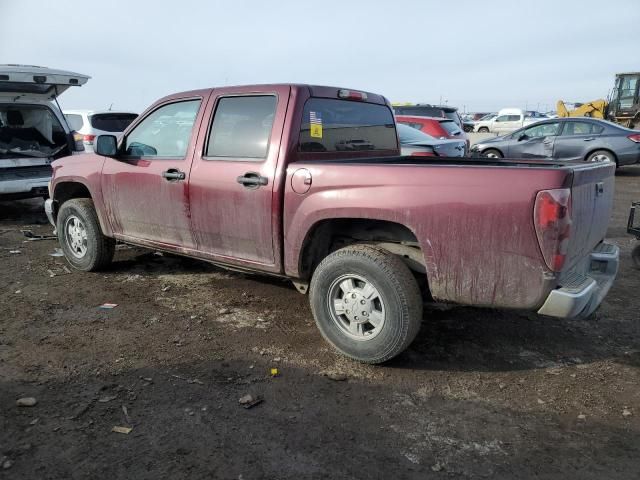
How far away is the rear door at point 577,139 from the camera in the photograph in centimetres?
1265

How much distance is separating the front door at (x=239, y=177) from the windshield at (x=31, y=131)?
18.8 ft

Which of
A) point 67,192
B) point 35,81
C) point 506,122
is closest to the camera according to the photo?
point 67,192

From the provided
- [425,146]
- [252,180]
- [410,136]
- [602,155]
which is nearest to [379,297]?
[252,180]

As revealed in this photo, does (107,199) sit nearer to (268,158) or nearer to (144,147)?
(144,147)

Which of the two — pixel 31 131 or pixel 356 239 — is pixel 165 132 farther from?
pixel 31 131

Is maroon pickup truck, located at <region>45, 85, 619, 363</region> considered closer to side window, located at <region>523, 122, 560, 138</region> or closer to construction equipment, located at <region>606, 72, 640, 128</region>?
side window, located at <region>523, 122, 560, 138</region>

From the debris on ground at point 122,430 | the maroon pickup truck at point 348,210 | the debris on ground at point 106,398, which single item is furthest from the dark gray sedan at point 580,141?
the debris on ground at point 122,430

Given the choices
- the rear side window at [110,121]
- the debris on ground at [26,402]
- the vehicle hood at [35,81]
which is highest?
the vehicle hood at [35,81]

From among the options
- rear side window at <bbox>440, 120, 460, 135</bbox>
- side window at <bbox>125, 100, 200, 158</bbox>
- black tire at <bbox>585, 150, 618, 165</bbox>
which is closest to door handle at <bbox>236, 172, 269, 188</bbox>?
side window at <bbox>125, 100, 200, 158</bbox>

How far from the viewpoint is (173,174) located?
4266 millimetres

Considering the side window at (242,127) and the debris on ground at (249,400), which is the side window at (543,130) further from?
the debris on ground at (249,400)

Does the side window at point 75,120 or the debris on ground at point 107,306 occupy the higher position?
the side window at point 75,120

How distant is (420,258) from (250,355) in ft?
4.57

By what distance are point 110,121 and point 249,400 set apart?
9717 mm
